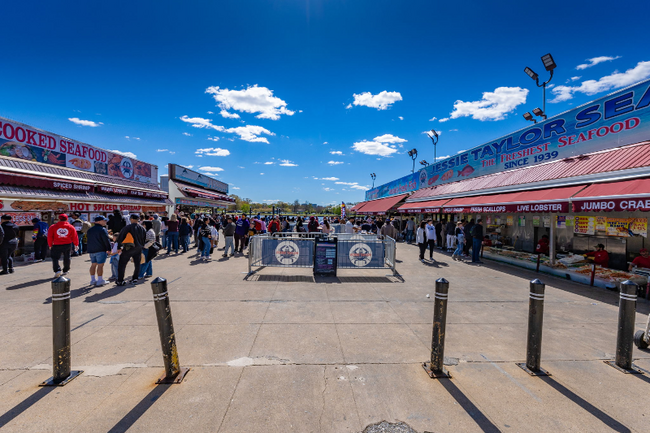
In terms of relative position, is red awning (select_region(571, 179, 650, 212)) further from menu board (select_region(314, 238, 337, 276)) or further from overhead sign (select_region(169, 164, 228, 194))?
overhead sign (select_region(169, 164, 228, 194))

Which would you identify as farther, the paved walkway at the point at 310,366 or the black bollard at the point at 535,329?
the black bollard at the point at 535,329

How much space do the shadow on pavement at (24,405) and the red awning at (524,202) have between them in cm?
1119

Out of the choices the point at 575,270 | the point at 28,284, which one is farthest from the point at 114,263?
the point at 575,270

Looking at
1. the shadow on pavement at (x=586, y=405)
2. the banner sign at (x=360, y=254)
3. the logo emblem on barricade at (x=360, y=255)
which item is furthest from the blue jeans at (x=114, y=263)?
the shadow on pavement at (x=586, y=405)

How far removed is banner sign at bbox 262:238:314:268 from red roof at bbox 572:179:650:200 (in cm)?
763

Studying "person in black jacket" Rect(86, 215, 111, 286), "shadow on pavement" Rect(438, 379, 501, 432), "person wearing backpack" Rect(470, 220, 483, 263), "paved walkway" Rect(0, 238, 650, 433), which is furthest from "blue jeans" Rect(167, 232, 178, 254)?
"person wearing backpack" Rect(470, 220, 483, 263)

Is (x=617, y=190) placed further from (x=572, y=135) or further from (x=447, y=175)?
(x=447, y=175)

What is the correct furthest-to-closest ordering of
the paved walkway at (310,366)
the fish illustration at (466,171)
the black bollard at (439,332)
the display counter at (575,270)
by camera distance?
the fish illustration at (466,171) < the display counter at (575,270) < the black bollard at (439,332) < the paved walkway at (310,366)

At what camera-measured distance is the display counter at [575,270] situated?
765 centimetres

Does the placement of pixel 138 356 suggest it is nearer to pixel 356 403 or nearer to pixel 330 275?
pixel 356 403

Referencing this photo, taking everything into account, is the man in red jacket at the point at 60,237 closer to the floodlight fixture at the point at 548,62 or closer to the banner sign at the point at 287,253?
the banner sign at the point at 287,253

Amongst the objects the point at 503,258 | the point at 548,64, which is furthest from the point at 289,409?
the point at 548,64

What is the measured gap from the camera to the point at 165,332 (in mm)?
3219

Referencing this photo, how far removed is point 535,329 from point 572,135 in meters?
10.1
